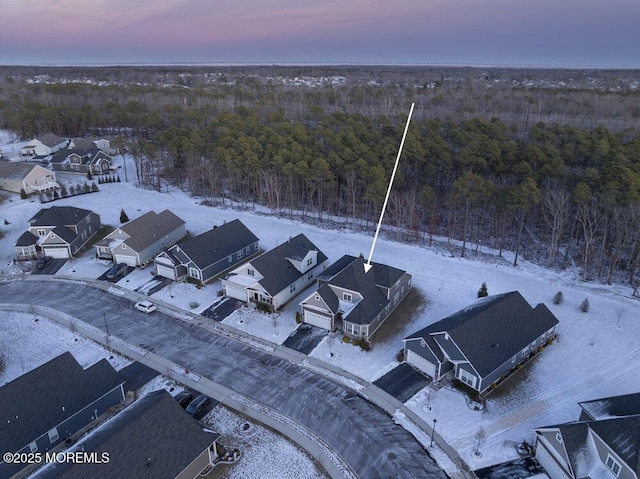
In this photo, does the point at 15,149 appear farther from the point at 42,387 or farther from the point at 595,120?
the point at 595,120

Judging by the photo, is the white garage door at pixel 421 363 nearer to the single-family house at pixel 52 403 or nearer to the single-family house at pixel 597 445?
the single-family house at pixel 597 445

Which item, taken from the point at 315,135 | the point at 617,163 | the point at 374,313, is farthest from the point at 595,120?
the point at 374,313

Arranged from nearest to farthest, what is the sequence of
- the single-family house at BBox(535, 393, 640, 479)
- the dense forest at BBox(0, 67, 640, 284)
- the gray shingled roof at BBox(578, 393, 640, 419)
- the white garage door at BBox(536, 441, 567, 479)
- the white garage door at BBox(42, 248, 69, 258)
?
the single-family house at BBox(535, 393, 640, 479), the white garage door at BBox(536, 441, 567, 479), the gray shingled roof at BBox(578, 393, 640, 419), the dense forest at BBox(0, 67, 640, 284), the white garage door at BBox(42, 248, 69, 258)

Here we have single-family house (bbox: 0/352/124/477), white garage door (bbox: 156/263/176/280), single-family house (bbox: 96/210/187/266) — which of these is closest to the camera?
single-family house (bbox: 0/352/124/477)

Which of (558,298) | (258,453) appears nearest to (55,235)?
(258,453)

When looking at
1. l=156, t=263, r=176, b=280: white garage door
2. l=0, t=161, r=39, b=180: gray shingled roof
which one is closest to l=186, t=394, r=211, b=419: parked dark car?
l=156, t=263, r=176, b=280: white garage door

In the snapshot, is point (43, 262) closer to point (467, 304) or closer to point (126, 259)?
point (126, 259)

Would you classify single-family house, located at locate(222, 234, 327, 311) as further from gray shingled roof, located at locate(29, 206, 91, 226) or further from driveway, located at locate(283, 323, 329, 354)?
gray shingled roof, located at locate(29, 206, 91, 226)
